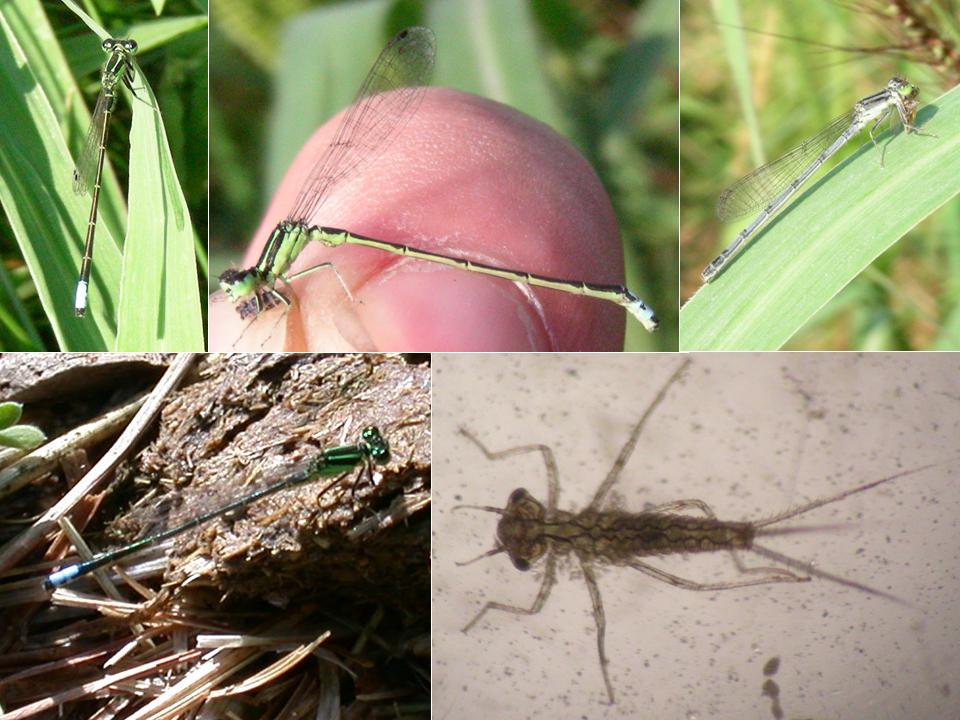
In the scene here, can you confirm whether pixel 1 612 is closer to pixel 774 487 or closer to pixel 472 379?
pixel 472 379

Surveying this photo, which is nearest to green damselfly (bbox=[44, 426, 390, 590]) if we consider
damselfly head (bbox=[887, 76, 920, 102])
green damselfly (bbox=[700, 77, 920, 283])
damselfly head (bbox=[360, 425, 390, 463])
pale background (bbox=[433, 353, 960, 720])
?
damselfly head (bbox=[360, 425, 390, 463])

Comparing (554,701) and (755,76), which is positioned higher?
(755,76)

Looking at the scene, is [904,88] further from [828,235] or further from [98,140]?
[98,140]

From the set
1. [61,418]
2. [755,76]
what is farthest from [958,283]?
[61,418]

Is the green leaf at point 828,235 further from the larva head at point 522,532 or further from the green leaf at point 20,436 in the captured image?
the green leaf at point 20,436

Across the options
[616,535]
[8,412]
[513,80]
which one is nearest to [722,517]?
[616,535]

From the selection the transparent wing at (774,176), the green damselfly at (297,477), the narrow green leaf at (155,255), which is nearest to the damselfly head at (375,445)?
the green damselfly at (297,477)
